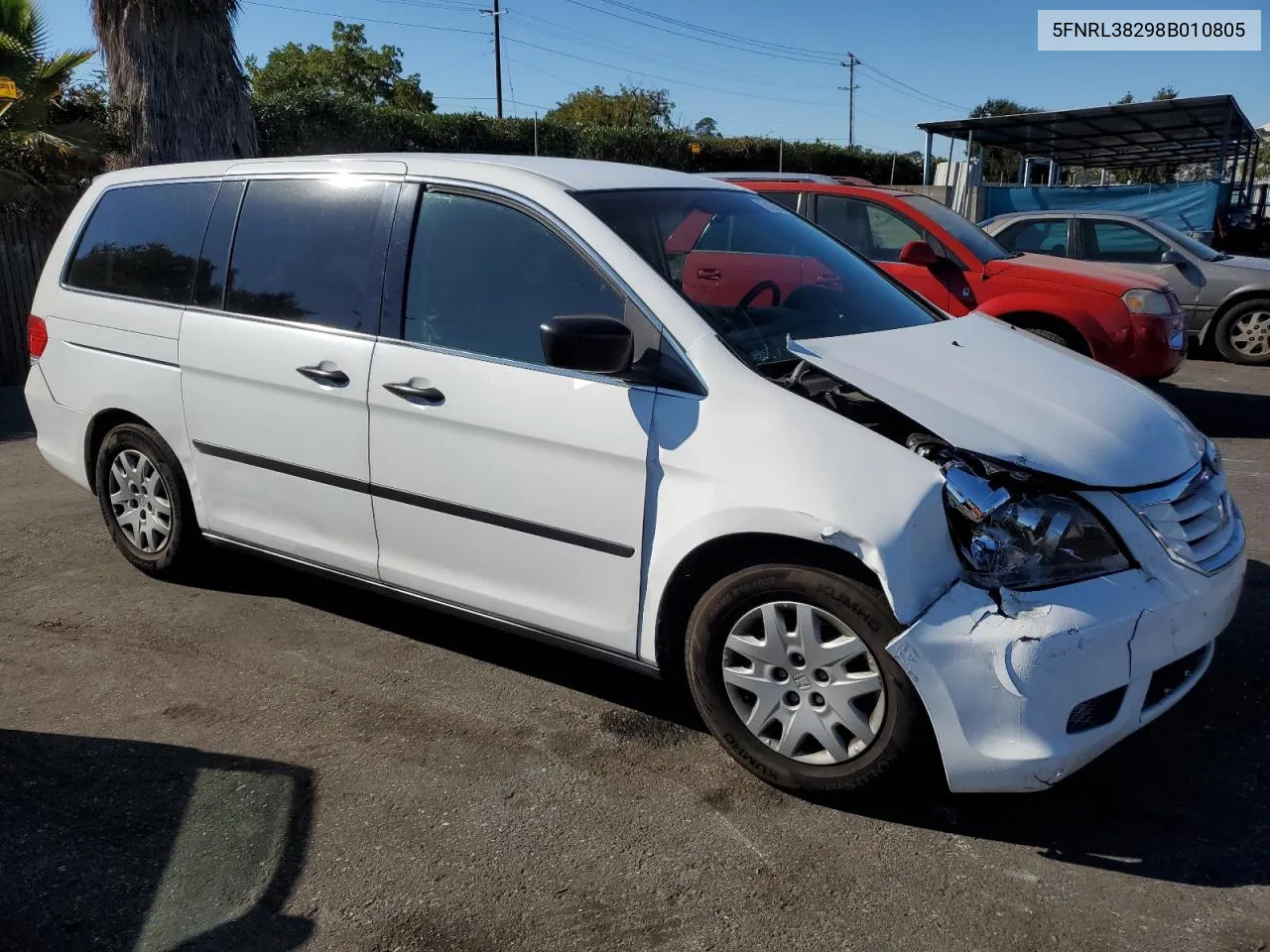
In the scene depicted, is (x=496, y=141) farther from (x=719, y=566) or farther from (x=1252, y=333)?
(x=719, y=566)

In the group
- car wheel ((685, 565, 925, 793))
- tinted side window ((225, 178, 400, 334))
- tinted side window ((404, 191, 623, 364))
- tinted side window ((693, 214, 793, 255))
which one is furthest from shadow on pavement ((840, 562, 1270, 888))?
tinted side window ((225, 178, 400, 334))

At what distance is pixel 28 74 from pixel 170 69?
1.40m

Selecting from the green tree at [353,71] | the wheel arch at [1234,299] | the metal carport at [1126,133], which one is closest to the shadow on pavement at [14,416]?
the wheel arch at [1234,299]

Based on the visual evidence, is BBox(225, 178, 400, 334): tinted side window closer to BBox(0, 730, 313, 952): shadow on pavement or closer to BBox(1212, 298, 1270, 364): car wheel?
BBox(0, 730, 313, 952): shadow on pavement

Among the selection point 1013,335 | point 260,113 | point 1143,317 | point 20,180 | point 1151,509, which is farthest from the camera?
point 260,113

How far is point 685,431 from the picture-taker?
3104mm

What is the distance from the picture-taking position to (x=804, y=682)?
9.77ft

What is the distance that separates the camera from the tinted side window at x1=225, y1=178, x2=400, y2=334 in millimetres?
3861

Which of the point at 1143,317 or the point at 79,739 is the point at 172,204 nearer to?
the point at 79,739

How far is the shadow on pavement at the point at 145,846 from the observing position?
8.52 ft

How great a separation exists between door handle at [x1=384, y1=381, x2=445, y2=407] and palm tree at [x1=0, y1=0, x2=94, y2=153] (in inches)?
382

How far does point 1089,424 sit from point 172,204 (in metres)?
3.79

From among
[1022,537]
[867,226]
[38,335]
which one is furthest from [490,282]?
[867,226]

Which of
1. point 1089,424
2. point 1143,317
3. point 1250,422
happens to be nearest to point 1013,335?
point 1089,424
